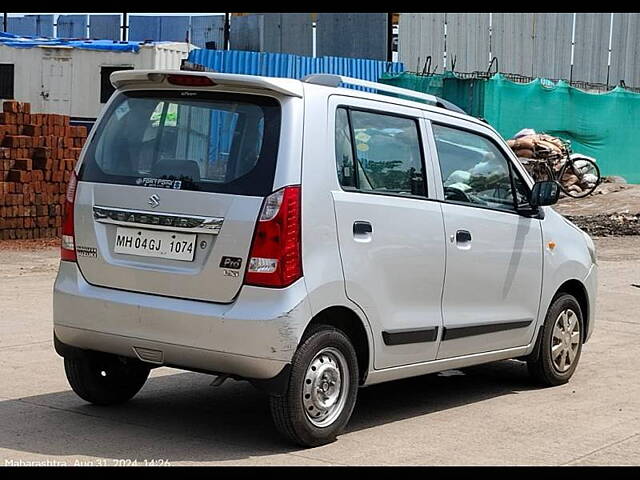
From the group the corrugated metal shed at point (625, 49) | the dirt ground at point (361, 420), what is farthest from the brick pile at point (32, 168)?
the corrugated metal shed at point (625, 49)

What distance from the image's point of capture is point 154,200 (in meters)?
6.17

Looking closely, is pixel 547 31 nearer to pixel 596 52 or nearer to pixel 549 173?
pixel 596 52

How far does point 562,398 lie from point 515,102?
19.9 meters

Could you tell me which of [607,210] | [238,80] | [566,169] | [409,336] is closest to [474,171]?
[409,336]

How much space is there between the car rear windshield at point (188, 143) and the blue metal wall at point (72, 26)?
34.0m

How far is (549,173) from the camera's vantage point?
2605cm

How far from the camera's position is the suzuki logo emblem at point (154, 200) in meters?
6.16

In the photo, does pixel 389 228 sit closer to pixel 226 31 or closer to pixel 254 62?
pixel 254 62

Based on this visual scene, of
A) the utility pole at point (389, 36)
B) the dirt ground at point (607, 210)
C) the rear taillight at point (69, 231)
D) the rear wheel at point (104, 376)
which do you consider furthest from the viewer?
the utility pole at point (389, 36)

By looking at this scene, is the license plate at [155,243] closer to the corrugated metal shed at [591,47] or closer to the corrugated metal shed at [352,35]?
the corrugated metal shed at [352,35]

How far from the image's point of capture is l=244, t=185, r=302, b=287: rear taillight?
586 centimetres

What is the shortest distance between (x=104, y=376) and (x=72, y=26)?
1356 inches
